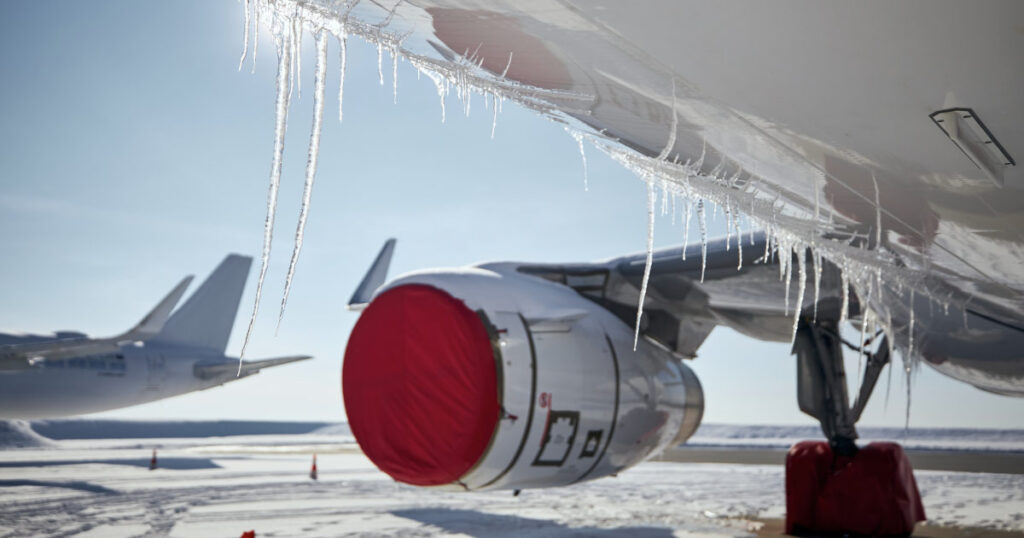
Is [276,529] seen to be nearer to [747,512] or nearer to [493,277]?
[493,277]

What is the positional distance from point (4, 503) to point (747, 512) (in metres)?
9.41

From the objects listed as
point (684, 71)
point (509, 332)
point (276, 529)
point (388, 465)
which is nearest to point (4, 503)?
point (276, 529)

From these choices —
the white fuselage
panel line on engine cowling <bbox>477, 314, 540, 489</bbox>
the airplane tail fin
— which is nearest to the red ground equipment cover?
panel line on engine cowling <bbox>477, 314, 540, 489</bbox>

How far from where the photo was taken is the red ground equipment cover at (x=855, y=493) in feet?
19.9

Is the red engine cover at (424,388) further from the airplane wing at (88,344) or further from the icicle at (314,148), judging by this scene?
the airplane wing at (88,344)

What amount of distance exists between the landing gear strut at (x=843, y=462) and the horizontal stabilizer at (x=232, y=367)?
21110 mm

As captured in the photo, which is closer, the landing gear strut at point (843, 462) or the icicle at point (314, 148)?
the icicle at point (314, 148)

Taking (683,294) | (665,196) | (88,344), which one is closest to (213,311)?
(88,344)

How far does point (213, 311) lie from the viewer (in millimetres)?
27172

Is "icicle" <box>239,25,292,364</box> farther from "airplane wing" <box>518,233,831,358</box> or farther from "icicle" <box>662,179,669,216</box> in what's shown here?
"airplane wing" <box>518,233,831,358</box>

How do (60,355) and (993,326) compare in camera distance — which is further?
(60,355)

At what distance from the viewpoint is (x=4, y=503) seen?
936 centimetres

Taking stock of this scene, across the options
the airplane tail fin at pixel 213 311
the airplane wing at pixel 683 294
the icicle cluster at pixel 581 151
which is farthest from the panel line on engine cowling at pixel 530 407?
the airplane tail fin at pixel 213 311

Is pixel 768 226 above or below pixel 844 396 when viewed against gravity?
above
